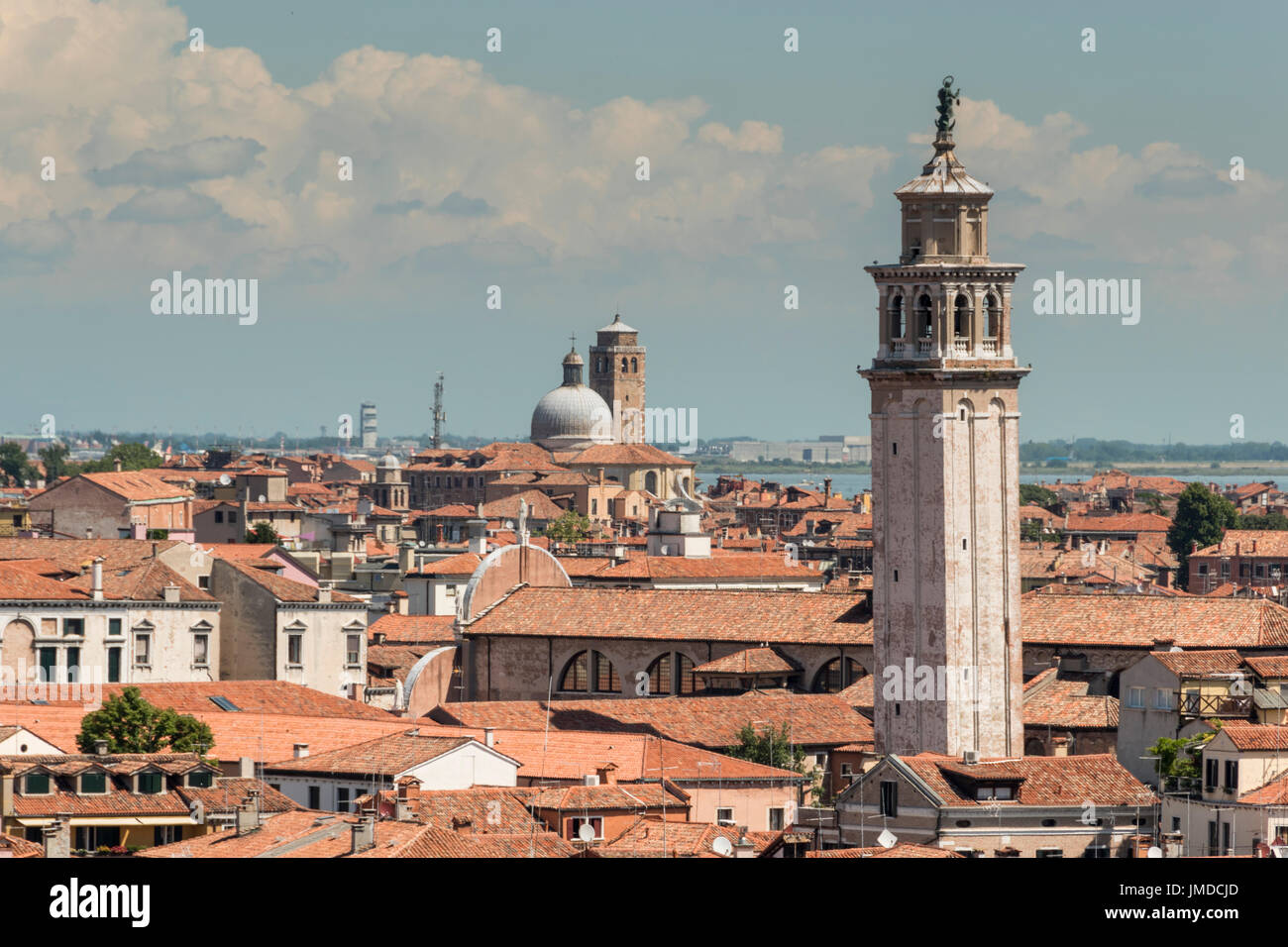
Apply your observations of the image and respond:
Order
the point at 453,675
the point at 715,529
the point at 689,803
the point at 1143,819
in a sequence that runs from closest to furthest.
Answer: the point at 1143,819, the point at 689,803, the point at 453,675, the point at 715,529

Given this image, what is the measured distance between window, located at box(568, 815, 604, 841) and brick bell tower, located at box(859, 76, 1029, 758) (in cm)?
1076

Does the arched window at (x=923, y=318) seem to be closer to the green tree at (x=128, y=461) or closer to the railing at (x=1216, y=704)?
the railing at (x=1216, y=704)

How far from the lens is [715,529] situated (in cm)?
12862

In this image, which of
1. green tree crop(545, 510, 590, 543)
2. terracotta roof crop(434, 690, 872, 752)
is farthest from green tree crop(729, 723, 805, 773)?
green tree crop(545, 510, 590, 543)

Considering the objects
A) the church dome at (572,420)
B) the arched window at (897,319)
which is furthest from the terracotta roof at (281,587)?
the church dome at (572,420)

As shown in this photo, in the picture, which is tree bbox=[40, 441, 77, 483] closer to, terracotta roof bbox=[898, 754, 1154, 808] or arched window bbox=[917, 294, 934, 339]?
arched window bbox=[917, 294, 934, 339]

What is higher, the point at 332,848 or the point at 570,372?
the point at 570,372

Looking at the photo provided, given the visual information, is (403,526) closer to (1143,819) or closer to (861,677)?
(861,677)

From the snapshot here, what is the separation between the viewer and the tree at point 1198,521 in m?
122

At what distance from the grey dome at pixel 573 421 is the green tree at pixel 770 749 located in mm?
133437

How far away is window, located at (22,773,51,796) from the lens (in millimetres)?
30562

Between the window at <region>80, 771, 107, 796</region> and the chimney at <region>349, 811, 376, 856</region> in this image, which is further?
the window at <region>80, 771, 107, 796</region>
